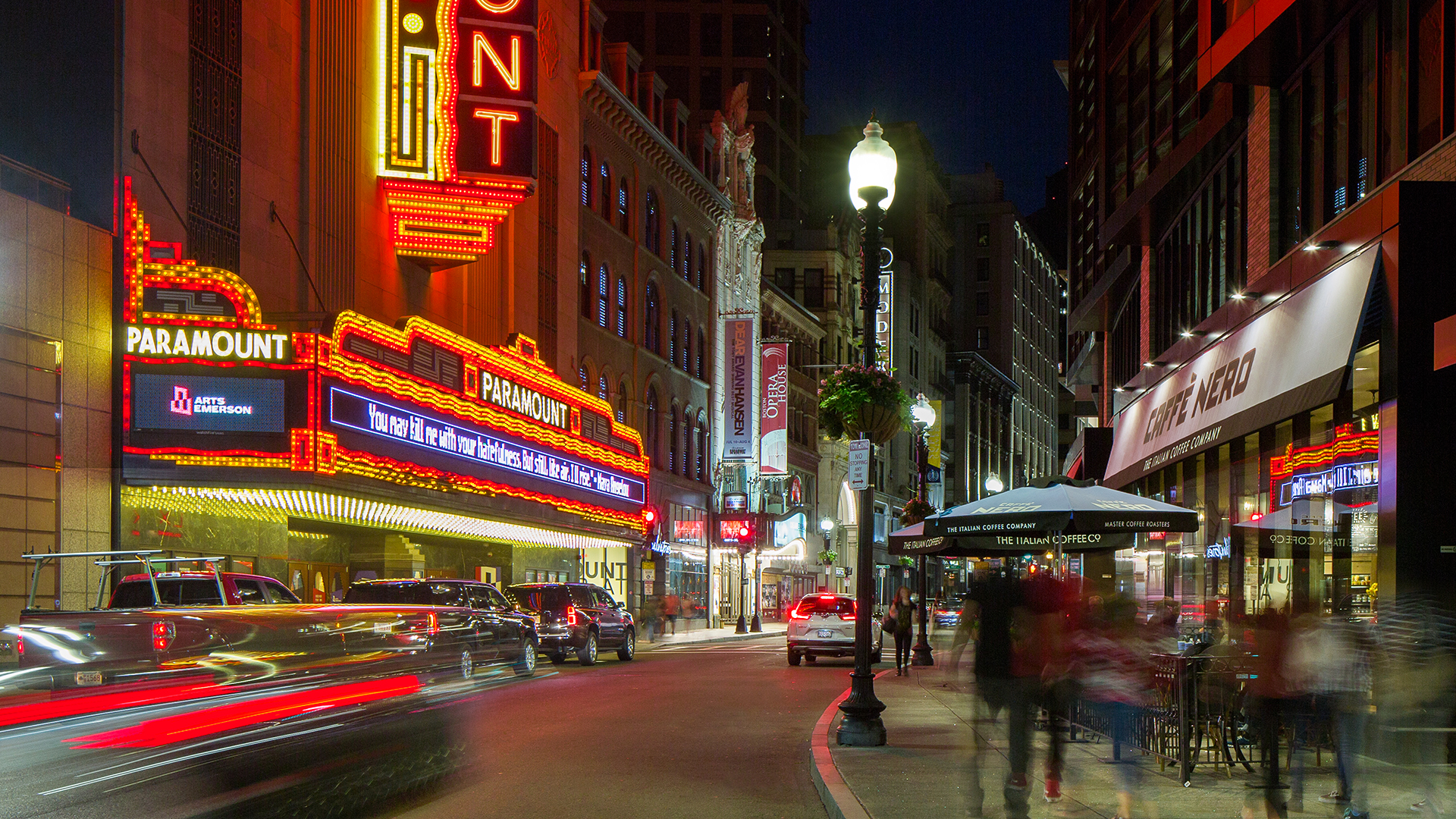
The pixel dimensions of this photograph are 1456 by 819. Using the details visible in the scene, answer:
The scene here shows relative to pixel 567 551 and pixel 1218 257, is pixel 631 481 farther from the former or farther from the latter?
pixel 1218 257

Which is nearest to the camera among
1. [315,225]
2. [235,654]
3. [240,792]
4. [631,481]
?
[240,792]

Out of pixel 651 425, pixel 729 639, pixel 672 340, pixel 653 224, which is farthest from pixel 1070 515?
pixel 672 340

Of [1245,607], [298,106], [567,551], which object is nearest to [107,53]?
[298,106]

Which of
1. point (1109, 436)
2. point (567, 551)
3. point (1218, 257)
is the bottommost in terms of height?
point (567, 551)

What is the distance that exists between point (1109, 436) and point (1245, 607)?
14.0m

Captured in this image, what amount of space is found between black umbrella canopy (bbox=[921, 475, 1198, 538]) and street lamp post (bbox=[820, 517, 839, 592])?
5763cm

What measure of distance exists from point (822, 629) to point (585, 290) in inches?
818

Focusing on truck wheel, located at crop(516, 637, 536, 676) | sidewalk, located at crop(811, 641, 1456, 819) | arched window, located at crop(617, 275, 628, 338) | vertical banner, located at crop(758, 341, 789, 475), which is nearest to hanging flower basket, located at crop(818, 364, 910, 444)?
sidewalk, located at crop(811, 641, 1456, 819)

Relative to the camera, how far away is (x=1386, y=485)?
44.6 ft

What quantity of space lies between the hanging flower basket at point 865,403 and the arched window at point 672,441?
39.4 m

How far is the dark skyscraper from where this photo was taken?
77.6 metres

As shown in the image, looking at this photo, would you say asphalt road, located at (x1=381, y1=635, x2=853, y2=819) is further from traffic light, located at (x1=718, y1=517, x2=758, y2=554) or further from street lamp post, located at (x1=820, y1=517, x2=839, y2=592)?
street lamp post, located at (x1=820, y1=517, x2=839, y2=592)

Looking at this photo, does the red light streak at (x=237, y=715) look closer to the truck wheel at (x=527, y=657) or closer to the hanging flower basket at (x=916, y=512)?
the truck wheel at (x=527, y=657)

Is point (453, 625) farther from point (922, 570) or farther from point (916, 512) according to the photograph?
point (916, 512)
